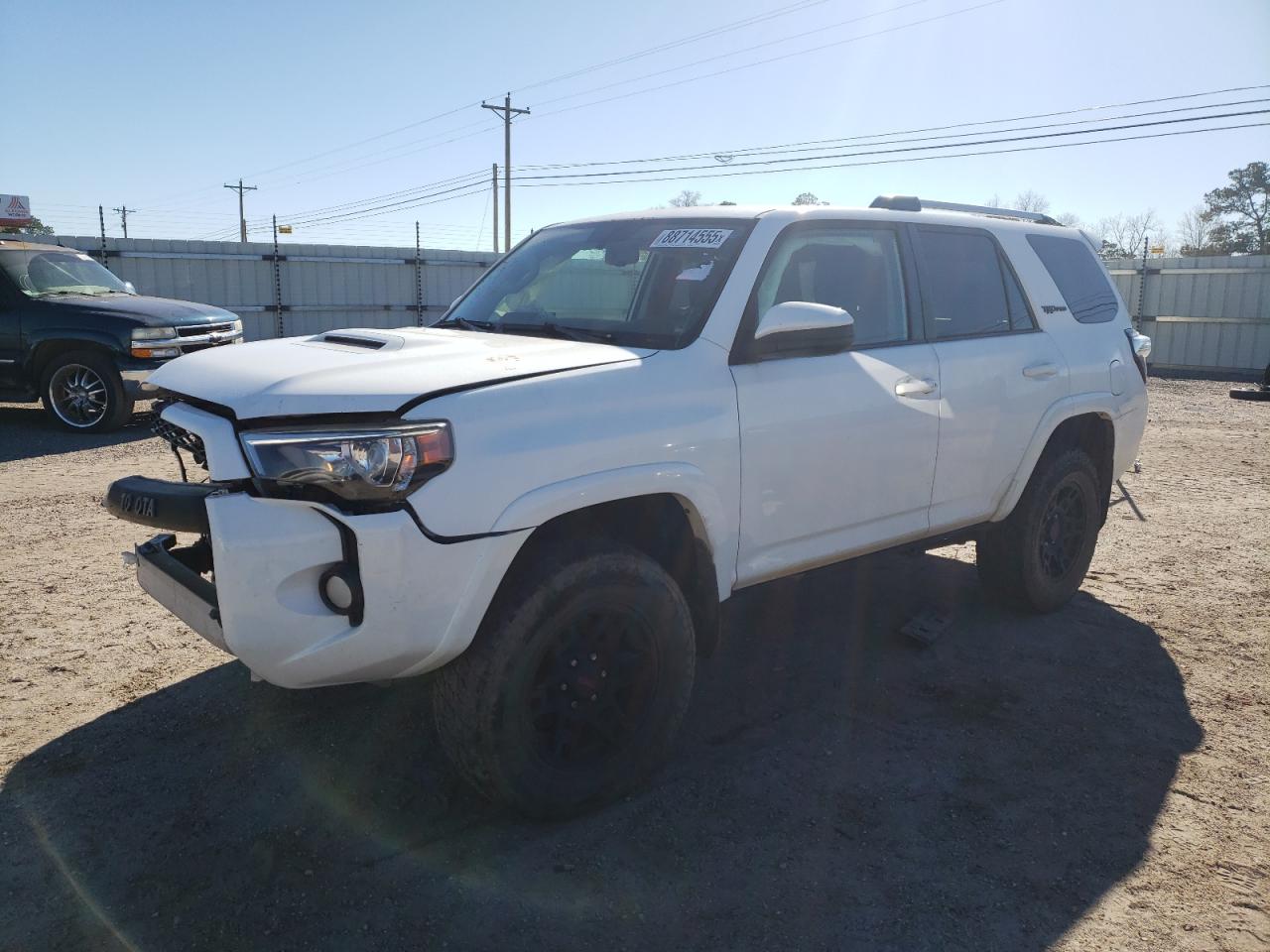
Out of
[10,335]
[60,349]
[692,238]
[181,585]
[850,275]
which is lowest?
[181,585]

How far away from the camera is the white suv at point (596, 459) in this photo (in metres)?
2.58

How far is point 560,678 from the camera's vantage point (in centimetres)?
297

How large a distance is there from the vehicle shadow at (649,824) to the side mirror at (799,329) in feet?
4.82

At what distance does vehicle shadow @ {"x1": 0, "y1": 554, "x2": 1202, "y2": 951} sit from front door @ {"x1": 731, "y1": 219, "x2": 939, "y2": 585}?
2.37 feet

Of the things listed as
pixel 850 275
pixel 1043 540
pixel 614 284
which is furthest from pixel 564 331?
pixel 1043 540

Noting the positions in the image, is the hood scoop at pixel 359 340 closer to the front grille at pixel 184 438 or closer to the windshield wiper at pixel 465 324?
the windshield wiper at pixel 465 324

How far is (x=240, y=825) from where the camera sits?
9.96 feet

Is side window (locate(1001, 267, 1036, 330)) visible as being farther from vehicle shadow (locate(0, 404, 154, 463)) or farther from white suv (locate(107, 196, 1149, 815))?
vehicle shadow (locate(0, 404, 154, 463))

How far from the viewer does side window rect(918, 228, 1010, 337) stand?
4.24m

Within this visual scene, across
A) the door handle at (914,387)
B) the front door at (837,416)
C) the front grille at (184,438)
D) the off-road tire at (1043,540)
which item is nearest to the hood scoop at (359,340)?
the front grille at (184,438)

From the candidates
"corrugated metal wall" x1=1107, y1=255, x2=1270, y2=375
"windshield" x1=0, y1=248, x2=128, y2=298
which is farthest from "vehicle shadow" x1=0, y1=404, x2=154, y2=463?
"corrugated metal wall" x1=1107, y1=255, x2=1270, y2=375

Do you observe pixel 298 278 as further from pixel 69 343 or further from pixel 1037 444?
pixel 1037 444

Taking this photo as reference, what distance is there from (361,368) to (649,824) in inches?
65.5

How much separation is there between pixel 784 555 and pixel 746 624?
1402mm
